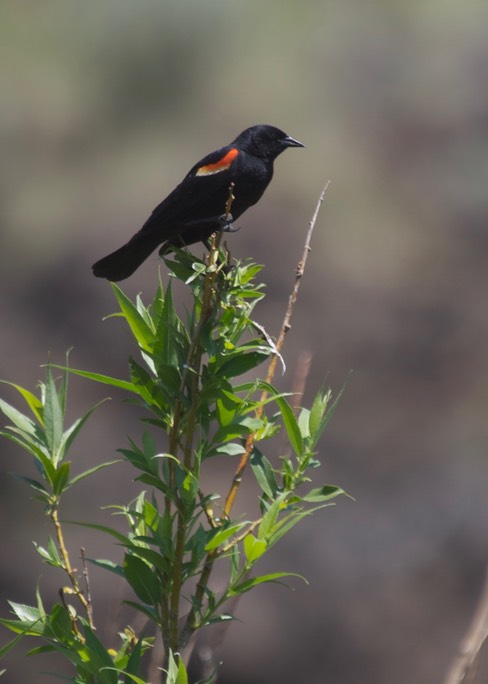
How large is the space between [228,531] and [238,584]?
10 cm

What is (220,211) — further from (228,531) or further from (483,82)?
(483,82)

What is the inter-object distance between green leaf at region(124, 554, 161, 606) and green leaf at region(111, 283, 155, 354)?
0.90 feet

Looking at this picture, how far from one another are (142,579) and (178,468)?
143mm

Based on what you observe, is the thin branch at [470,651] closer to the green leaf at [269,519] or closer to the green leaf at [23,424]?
the green leaf at [269,519]

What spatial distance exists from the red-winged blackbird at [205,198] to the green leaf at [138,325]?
0.61m

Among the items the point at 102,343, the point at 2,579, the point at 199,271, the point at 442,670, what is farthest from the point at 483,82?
the point at 199,271

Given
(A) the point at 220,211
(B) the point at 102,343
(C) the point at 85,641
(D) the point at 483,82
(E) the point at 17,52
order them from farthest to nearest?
(E) the point at 17,52 < (D) the point at 483,82 < (B) the point at 102,343 < (A) the point at 220,211 < (C) the point at 85,641

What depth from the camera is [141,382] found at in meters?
1.26

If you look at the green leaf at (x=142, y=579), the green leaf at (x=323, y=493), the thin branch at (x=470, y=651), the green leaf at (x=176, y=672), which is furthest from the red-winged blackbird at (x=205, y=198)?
the thin branch at (x=470, y=651)

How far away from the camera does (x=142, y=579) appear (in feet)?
3.91

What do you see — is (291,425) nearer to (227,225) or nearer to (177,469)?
(177,469)

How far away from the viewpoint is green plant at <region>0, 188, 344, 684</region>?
1175 mm

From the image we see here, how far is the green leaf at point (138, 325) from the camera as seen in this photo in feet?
4.20

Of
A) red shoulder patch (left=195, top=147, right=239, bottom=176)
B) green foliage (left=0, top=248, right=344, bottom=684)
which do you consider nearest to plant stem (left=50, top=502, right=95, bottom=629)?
green foliage (left=0, top=248, right=344, bottom=684)
